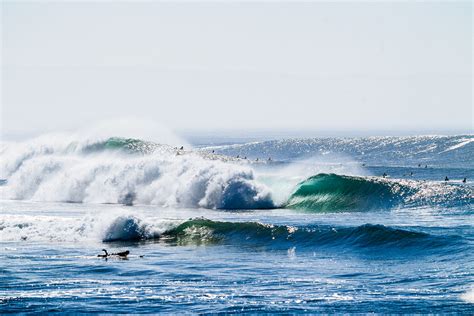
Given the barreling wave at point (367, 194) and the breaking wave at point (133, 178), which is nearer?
the barreling wave at point (367, 194)

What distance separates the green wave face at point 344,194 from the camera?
41312mm

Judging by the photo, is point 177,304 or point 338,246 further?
point 338,246

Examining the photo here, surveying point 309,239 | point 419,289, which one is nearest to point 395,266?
point 419,289

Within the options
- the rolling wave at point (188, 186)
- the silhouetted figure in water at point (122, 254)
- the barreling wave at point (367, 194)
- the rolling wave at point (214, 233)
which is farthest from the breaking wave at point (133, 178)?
the silhouetted figure in water at point (122, 254)

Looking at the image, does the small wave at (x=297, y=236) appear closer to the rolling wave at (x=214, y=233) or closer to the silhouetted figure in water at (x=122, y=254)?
the rolling wave at (x=214, y=233)

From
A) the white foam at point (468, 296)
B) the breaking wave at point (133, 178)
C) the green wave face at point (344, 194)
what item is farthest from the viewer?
the breaking wave at point (133, 178)

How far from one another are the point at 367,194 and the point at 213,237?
48.3 ft

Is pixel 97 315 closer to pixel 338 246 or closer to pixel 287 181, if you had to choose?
pixel 338 246

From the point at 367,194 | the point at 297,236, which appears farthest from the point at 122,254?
the point at 367,194

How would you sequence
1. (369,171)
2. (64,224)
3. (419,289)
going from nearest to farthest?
(419,289) → (64,224) → (369,171)

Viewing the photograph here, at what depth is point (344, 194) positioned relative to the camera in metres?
43.4

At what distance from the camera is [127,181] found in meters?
49.1

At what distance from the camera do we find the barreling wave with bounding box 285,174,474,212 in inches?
1609

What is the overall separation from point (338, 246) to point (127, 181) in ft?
77.7
